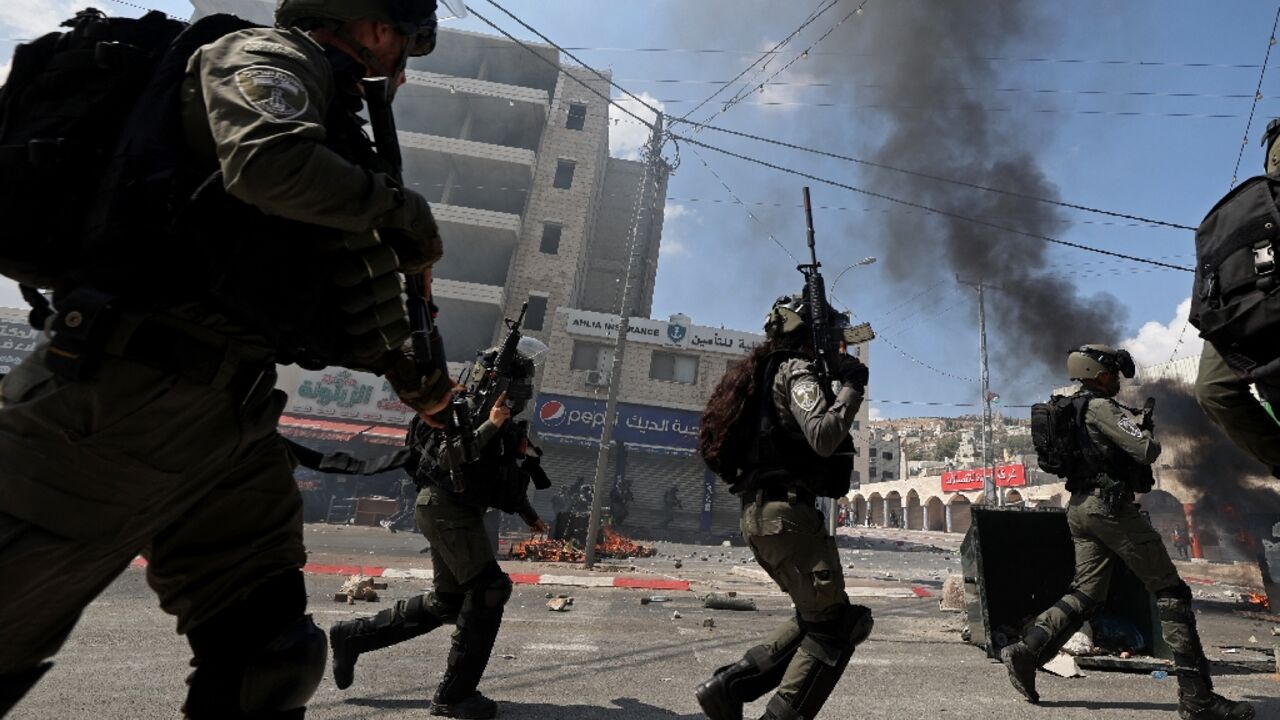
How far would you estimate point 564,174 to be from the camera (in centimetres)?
2855

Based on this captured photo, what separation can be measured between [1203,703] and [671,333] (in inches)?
862

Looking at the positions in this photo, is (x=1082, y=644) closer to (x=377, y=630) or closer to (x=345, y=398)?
(x=377, y=630)

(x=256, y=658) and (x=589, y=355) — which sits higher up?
(x=589, y=355)

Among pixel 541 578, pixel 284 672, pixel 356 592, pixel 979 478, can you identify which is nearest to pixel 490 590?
pixel 284 672

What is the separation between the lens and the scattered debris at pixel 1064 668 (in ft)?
13.0

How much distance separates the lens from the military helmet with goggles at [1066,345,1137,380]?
160 inches

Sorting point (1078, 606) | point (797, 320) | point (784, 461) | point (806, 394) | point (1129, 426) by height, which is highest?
point (797, 320)

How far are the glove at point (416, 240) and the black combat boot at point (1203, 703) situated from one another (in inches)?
157

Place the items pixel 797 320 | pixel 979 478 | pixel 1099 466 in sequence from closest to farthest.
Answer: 1. pixel 797 320
2. pixel 1099 466
3. pixel 979 478

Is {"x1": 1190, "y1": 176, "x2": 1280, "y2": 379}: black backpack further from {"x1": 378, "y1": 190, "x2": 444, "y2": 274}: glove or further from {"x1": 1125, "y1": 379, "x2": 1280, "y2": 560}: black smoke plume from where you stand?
{"x1": 1125, "y1": 379, "x2": 1280, "y2": 560}: black smoke plume

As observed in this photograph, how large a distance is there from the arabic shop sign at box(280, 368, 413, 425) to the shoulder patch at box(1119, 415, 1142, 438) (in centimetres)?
2043

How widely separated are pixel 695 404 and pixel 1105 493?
66.6 ft

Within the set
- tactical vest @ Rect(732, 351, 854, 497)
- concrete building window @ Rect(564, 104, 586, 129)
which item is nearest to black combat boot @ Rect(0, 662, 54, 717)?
tactical vest @ Rect(732, 351, 854, 497)

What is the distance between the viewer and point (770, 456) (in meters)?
2.55
